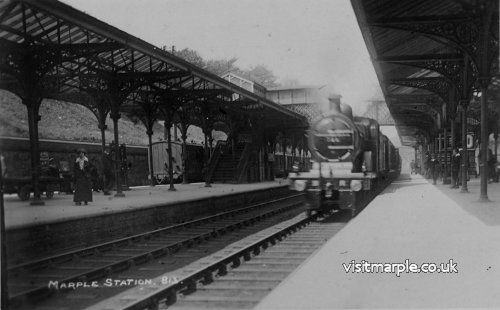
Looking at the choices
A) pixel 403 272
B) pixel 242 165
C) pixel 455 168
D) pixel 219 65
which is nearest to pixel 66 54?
pixel 403 272

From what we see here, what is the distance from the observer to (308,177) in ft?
42.4

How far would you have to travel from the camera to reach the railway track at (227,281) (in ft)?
18.8

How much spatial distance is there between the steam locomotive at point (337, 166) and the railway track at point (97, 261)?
1.83m

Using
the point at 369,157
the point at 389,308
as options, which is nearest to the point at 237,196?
the point at 369,157

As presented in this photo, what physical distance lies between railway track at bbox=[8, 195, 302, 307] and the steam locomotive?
1.83 m

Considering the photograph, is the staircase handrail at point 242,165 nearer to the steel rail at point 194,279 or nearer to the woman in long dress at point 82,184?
the woman in long dress at point 82,184

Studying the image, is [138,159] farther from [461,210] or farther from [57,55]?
[461,210]

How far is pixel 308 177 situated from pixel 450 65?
295 inches

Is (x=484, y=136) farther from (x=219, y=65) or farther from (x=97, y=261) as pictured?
(x=219, y=65)

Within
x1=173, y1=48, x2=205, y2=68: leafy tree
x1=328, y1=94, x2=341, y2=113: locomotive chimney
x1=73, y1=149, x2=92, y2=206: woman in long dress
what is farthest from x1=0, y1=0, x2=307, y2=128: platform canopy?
x1=173, y1=48, x2=205, y2=68: leafy tree

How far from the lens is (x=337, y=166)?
13203 mm

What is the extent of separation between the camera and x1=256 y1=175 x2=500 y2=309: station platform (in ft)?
15.9

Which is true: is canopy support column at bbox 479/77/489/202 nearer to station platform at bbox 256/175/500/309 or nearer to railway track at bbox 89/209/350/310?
station platform at bbox 256/175/500/309

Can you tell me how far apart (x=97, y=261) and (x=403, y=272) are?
5323 millimetres
